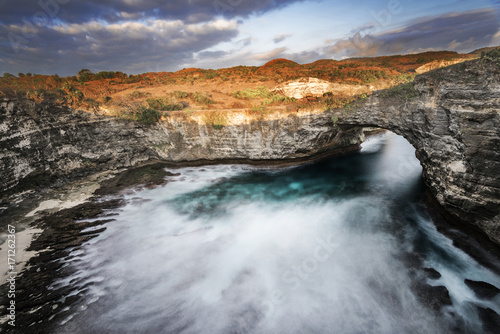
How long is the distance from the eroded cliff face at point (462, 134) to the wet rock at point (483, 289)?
2248mm

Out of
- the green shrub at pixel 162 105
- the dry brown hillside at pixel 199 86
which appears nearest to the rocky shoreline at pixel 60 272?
the dry brown hillside at pixel 199 86

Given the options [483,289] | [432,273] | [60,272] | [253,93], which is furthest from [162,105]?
[483,289]

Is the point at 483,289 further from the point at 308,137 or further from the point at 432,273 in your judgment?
the point at 308,137

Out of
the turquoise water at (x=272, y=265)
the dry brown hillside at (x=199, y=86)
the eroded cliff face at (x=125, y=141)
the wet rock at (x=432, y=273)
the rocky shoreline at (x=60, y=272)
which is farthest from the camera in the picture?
the dry brown hillside at (x=199, y=86)

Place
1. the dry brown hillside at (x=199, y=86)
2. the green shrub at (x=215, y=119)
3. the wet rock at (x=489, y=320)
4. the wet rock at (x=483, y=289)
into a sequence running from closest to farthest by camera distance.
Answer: the wet rock at (x=489, y=320) → the wet rock at (x=483, y=289) → the dry brown hillside at (x=199, y=86) → the green shrub at (x=215, y=119)

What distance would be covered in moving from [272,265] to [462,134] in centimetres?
989

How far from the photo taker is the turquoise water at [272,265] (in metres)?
6.31

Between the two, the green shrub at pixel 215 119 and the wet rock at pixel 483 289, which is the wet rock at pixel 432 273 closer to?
the wet rock at pixel 483 289

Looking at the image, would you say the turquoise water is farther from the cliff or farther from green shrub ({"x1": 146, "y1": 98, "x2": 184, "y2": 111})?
green shrub ({"x1": 146, "y1": 98, "x2": 184, "y2": 111})

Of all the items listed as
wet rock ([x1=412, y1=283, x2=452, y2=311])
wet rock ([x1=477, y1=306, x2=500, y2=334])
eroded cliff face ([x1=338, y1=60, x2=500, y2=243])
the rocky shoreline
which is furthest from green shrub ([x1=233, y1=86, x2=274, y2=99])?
wet rock ([x1=477, y1=306, x2=500, y2=334])

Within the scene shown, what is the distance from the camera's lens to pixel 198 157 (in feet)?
58.4

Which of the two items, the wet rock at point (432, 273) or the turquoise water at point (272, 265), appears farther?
the wet rock at point (432, 273)

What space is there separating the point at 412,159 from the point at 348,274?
14.9m

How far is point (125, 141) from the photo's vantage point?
1722 cm
